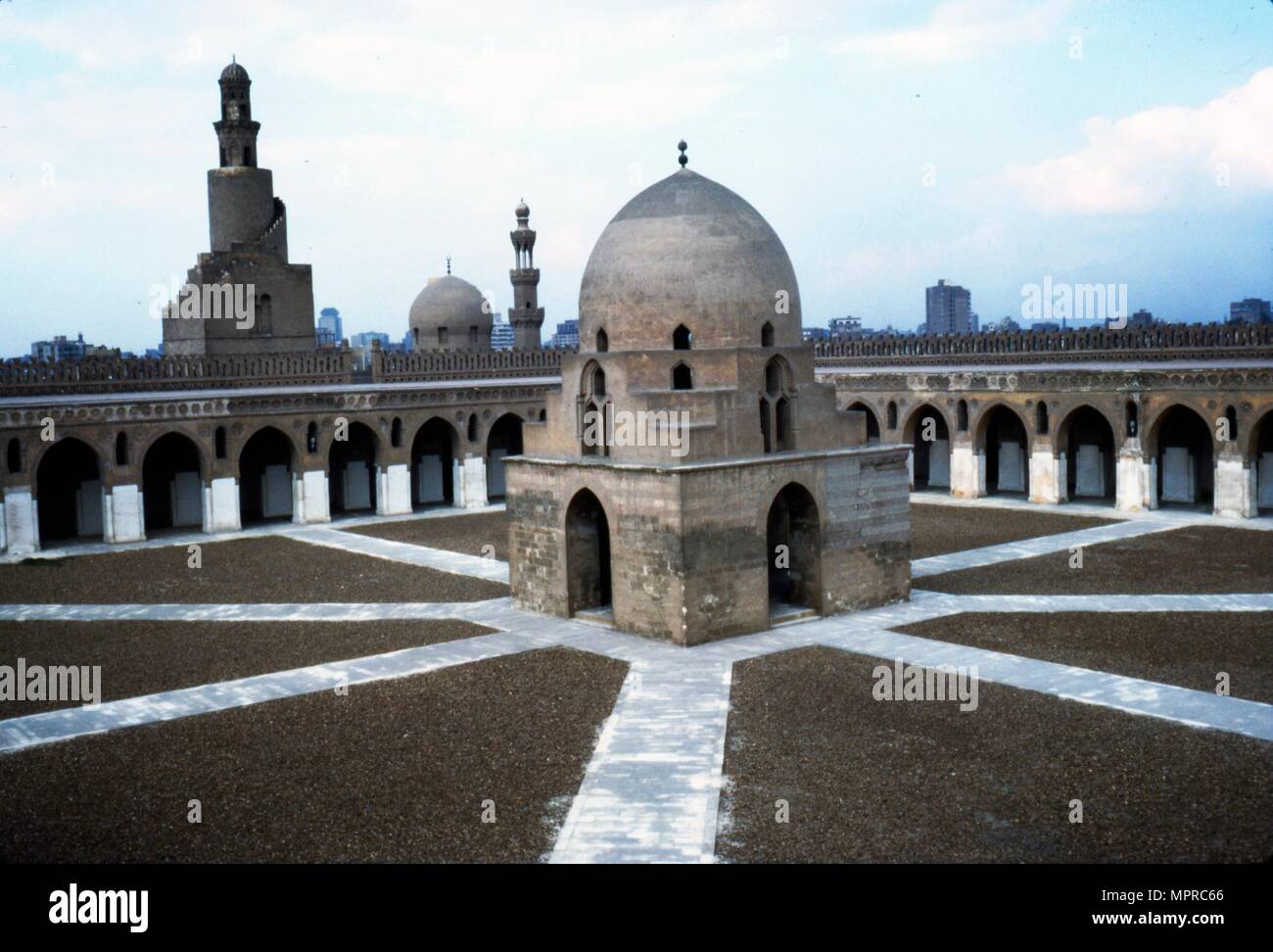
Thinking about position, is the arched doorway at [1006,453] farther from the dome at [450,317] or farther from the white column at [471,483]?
the dome at [450,317]

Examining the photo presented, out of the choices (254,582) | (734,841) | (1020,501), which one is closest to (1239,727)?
(734,841)

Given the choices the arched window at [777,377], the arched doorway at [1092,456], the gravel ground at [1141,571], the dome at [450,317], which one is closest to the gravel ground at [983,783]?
the arched window at [777,377]

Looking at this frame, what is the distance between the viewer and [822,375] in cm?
4350

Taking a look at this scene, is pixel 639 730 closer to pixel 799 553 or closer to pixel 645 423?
pixel 645 423

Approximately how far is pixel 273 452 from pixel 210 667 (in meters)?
20.6

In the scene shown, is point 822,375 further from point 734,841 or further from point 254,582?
point 734,841

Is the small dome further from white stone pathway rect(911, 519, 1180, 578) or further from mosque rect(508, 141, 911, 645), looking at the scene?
white stone pathway rect(911, 519, 1180, 578)

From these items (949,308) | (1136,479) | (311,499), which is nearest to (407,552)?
(311,499)

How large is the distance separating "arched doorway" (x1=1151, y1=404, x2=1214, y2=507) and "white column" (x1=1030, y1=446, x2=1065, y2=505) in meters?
2.74

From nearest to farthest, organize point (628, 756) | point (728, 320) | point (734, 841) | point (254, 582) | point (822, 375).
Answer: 1. point (734, 841)
2. point (628, 756)
3. point (728, 320)
4. point (254, 582)
5. point (822, 375)

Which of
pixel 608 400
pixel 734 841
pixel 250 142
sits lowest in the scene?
pixel 734 841

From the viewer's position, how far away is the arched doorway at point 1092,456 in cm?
3666

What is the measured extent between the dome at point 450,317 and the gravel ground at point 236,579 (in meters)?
19.6
